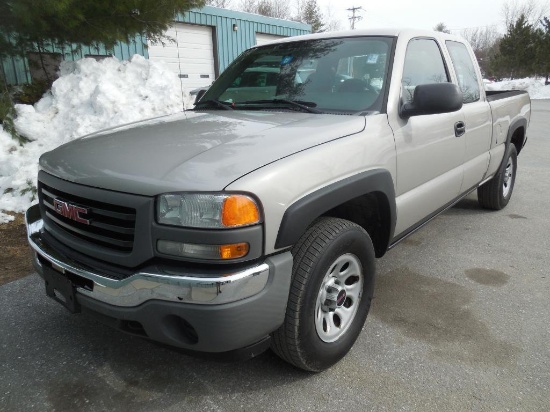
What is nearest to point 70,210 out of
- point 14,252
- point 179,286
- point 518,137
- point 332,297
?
point 179,286

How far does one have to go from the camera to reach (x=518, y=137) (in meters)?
5.36

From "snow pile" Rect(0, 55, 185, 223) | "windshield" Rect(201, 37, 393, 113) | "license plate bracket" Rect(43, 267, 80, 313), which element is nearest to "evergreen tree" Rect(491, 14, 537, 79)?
"snow pile" Rect(0, 55, 185, 223)

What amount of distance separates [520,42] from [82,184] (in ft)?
130

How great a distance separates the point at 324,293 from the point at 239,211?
80 centimetres

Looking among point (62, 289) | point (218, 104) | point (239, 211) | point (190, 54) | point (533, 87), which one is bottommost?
point (533, 87)

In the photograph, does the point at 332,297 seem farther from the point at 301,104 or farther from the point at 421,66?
the point at 421,66

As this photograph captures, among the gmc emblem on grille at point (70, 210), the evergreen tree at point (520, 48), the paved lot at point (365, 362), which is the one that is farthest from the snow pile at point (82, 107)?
the evergreen tree at point (520, 48)

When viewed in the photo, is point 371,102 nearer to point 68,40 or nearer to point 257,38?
point 68,40

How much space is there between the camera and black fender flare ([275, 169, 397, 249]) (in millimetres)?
1922

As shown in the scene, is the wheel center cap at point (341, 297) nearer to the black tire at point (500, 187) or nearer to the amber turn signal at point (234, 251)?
the amber turn signal at point (234, 251)

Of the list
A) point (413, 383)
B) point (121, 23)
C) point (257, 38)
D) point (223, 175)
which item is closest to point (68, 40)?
point (121, 23)

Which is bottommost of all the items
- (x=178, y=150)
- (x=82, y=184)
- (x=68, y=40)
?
(x=82, y=184)

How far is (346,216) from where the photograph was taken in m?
2.69

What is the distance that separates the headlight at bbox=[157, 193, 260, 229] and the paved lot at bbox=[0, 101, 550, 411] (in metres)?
0.97
